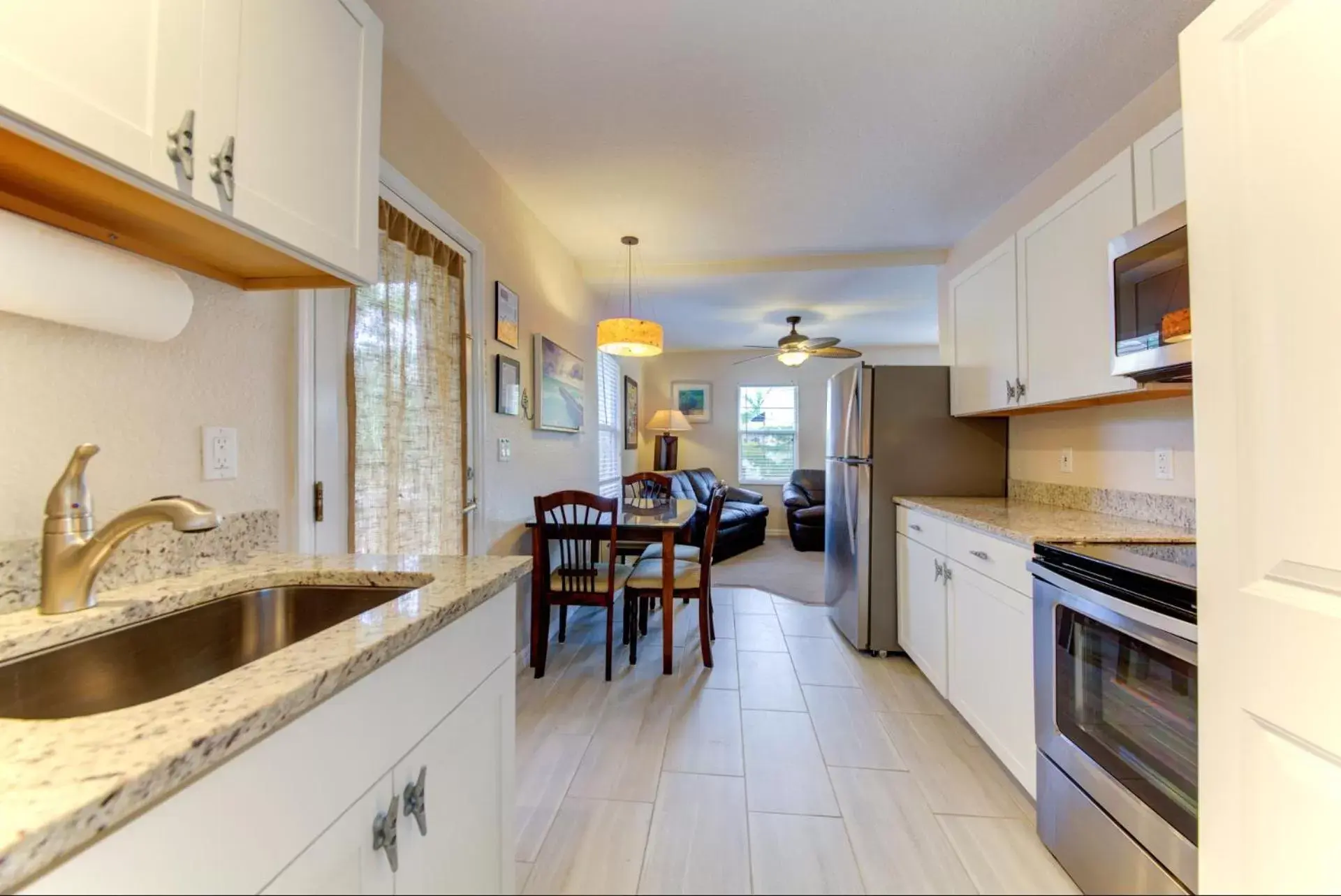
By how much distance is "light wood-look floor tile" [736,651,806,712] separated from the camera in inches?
90.2

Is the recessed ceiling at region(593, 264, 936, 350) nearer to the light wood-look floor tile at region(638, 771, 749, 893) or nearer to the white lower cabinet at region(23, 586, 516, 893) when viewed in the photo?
the light wood-look floor tile at region(638, 771, 749, 893)

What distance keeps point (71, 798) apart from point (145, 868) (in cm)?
9

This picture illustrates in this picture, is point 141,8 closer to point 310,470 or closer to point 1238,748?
point 310,470

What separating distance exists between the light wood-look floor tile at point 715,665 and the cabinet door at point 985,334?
1.75m

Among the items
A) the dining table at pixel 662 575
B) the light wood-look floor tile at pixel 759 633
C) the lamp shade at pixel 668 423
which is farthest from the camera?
the lamp shade at pixel 668 423

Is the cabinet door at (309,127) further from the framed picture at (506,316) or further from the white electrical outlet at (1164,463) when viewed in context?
the white electrical outlet at (1164,463)

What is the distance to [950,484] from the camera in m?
2.77

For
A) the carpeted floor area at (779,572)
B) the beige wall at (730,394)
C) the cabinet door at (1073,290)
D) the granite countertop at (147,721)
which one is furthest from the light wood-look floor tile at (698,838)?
the beige wall at (730,394)

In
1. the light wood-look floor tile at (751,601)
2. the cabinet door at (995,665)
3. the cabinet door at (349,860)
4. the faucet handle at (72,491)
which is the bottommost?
the light wood-look floor tile at (751,601)

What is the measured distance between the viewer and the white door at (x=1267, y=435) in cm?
65

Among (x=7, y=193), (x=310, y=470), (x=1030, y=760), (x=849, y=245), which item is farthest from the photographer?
(x=849, y=245)

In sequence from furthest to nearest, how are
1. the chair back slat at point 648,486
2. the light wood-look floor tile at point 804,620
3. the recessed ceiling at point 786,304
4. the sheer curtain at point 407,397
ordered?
1. the chair back slat at point 648,486
2. the recessed ceiling at point 786,304
3. the light wood-look floor tile at point 804,620
4. the sheer curtain at point 407,397

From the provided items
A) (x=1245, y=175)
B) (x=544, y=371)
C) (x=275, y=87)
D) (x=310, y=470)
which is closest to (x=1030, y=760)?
(x=1245, y=175)

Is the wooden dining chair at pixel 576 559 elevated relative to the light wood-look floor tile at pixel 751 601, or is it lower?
elevated
